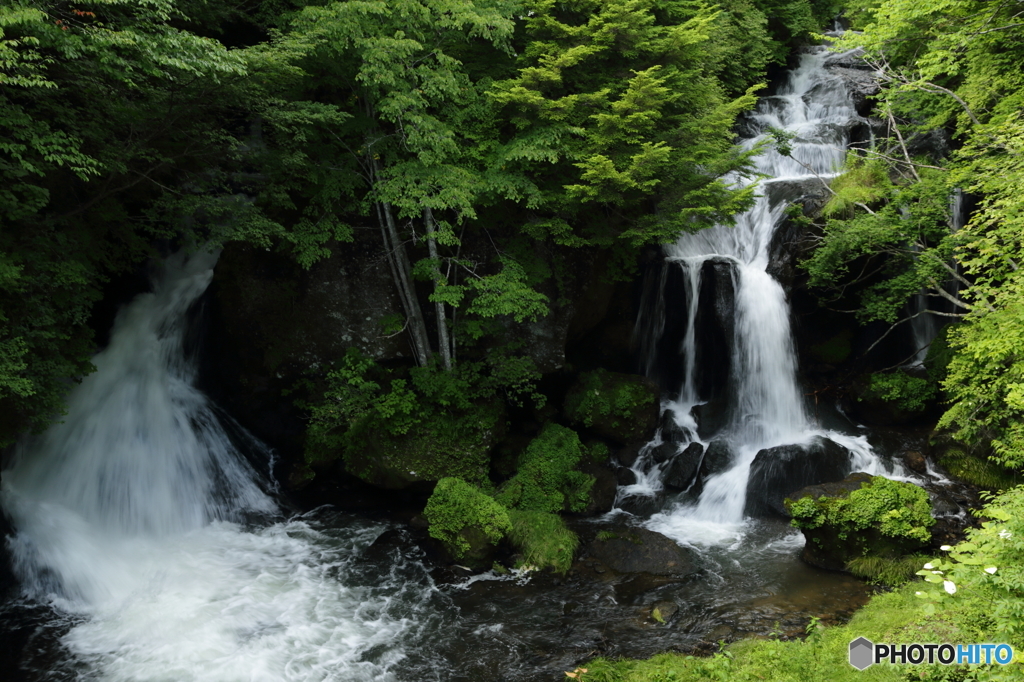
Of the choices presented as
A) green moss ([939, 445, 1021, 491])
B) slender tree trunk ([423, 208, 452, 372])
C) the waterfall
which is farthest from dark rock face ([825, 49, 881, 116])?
slender tree trunk ([423, 208, 452, 372])

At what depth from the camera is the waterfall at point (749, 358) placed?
1114cm

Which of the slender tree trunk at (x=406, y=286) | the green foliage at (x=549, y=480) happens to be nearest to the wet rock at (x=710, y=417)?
the green foliage at (x=549, y=480)

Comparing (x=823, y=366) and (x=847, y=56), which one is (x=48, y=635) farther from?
(x=847, y=56)

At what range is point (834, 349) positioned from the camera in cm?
1430

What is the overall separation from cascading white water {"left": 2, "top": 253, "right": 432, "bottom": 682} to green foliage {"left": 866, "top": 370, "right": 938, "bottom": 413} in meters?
10.5

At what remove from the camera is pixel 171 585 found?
8.52 m

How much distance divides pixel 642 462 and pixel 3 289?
10896 millimetres

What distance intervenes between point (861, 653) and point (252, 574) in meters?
8.09

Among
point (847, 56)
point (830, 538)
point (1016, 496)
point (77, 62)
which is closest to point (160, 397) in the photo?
point (77, 62)

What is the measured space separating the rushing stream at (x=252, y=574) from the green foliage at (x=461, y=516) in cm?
59

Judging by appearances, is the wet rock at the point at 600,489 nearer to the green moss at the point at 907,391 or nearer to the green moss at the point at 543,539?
the green moss at the point at 543,539

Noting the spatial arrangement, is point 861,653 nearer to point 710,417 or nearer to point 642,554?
point 642,554

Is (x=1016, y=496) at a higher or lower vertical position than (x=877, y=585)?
higher

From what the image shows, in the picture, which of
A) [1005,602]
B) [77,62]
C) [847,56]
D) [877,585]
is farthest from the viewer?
[847,56]
